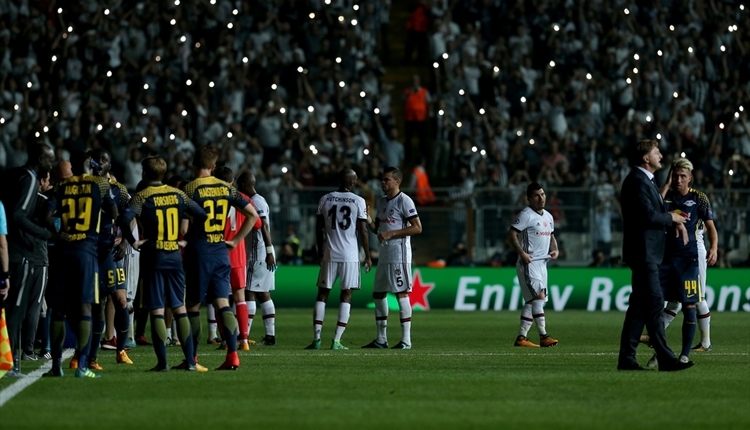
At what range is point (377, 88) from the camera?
111 ft

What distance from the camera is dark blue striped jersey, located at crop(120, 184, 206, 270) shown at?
13.4 metres

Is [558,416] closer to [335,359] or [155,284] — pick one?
[155,284]

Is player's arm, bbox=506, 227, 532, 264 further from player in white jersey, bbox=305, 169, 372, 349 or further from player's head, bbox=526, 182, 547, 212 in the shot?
player in white jersey, bbox=305, 169, 372, 349

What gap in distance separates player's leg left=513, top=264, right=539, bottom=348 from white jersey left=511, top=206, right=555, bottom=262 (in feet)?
0.69

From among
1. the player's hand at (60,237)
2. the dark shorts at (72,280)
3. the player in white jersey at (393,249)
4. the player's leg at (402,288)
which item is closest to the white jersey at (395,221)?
the player in white jersey at (393,249)

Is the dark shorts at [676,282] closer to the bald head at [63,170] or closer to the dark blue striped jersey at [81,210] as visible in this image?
the dark blue striped jersey at [81,210]

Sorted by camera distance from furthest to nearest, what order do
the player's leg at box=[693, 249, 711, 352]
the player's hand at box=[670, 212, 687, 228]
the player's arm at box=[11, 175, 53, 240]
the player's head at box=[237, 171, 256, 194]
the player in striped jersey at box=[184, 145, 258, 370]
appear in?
the player's head at box=[237, 171, 256, 194], the player's leg at box=[693, 249, 711, 352], the player in striped jersey at box=[184, 145, 258, 370], the player's hand at box=[670, 212, 687, 228], the player's arm at box=[11, 175, 53, 240]

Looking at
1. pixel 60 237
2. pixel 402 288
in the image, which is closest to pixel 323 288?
pixel 402 288

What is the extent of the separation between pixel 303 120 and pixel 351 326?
873 cm

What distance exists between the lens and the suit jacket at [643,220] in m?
13.5

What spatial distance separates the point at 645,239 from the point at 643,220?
209 mm

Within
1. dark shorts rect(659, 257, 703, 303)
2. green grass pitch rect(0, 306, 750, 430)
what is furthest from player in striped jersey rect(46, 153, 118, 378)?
dark shorts rect(659, 257, 703, 303)

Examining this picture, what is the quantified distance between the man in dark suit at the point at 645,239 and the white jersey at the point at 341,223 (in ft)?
17.6

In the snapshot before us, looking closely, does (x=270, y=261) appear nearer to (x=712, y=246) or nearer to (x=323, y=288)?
(x=323, y=288)
